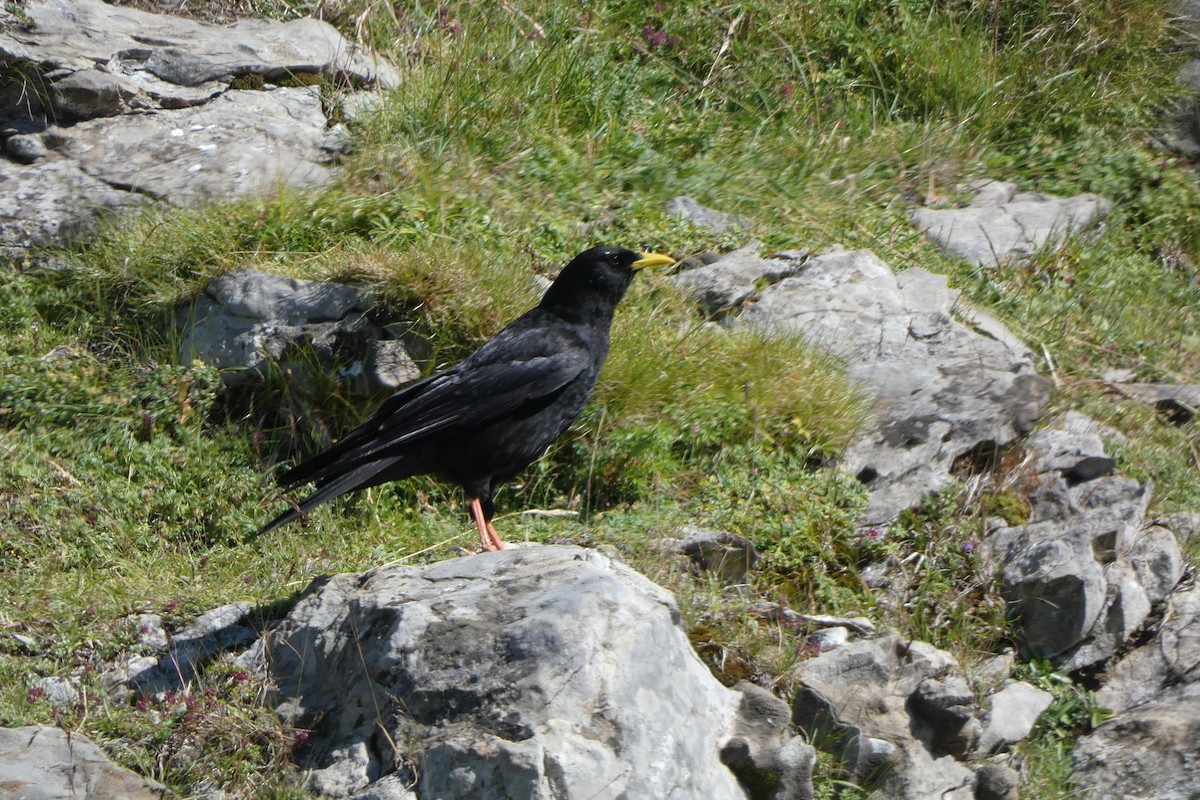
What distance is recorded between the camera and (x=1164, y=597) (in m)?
4.95

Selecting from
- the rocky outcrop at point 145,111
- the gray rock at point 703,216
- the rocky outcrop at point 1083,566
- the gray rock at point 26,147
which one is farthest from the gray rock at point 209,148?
the rocky outcrop at point 1083,566

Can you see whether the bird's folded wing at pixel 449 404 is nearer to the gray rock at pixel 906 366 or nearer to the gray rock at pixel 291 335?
the gray rock at pixel 291 335

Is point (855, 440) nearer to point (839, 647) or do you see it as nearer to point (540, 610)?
point (839, 647)

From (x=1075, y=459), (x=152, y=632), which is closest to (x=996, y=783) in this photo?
(x=1075, y=459)

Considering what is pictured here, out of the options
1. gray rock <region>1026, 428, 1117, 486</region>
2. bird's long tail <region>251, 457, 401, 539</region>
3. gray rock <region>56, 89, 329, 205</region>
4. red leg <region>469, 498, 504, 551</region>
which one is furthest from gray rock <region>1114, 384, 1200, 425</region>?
gray rock <region>56, 89, 329, 205</region>

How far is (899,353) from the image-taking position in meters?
6.42

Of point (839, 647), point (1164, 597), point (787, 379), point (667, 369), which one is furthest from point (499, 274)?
point (1164, 597)

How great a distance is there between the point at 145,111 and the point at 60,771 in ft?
15.9

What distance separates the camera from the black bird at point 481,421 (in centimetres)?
495

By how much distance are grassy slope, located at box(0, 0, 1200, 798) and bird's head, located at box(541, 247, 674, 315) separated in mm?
431

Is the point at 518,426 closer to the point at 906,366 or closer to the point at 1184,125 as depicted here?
the point at 906,366

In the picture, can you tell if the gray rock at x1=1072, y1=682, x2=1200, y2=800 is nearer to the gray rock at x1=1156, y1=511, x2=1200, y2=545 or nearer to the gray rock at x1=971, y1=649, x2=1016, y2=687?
the gray rock at x1=971, y1=649, x2=1016, y2=687

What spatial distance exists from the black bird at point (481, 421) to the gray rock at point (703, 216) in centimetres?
210

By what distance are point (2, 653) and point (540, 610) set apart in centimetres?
210
